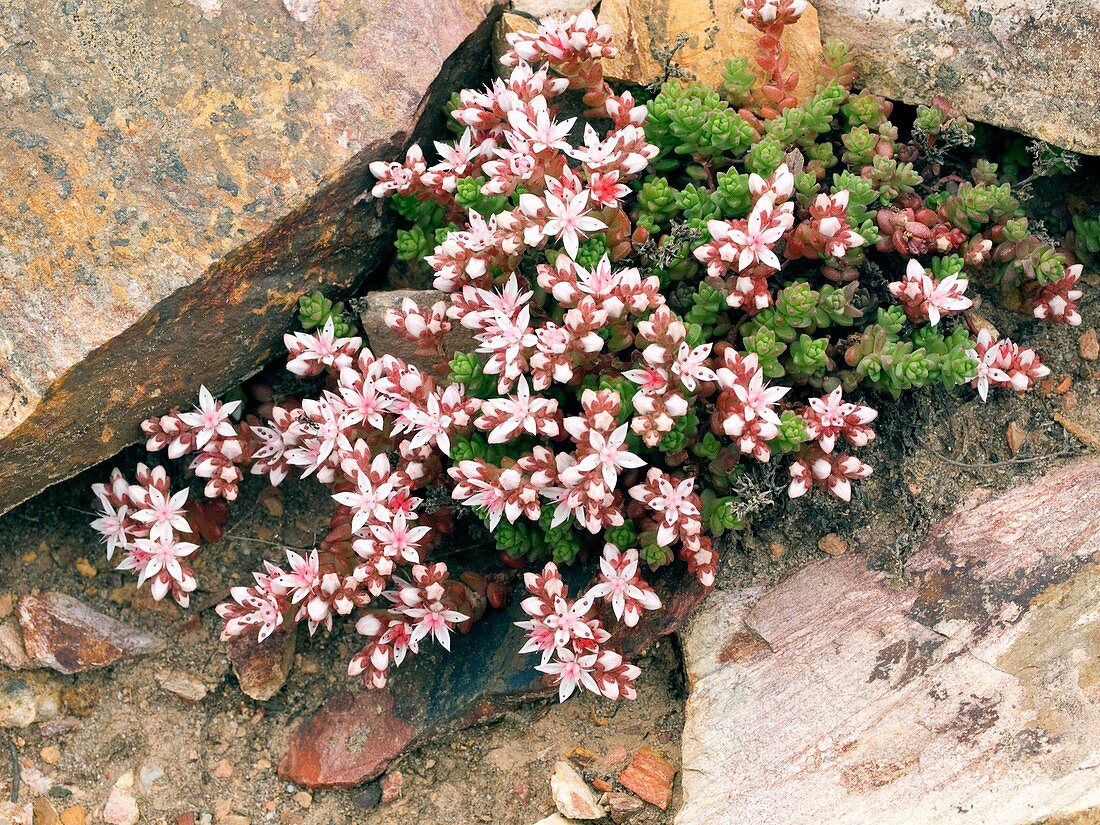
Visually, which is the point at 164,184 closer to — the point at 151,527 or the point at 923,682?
the point at 151,527

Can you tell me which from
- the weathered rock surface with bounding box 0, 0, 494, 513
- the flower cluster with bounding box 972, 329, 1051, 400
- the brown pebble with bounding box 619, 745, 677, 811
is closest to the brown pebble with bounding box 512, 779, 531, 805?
the brown pebble with bounding box 619, 745, 677, 811

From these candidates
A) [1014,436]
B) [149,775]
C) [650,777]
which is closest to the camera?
[650,777]

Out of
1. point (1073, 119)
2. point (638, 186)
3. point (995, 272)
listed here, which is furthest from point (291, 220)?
point (1073, 119)

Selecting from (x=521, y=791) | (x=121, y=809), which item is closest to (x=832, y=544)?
(x=521, y=791)

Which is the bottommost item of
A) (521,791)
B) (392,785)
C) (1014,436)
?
(392,785)

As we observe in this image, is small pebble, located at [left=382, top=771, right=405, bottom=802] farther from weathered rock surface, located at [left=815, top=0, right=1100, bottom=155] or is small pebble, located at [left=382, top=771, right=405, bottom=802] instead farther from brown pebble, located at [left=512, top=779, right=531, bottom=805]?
weathered rock surface, located at [left=815, top=0, right=1100, bottom=155]

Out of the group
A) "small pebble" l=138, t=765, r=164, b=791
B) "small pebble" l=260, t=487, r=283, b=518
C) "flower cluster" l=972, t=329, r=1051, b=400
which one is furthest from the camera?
"small pebble" l=260, t=487, r=283, b=518

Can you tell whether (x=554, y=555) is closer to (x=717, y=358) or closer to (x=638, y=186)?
(x=717, y=358)
